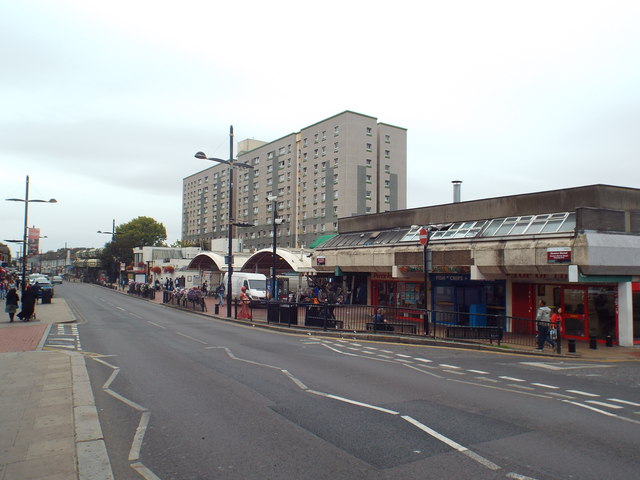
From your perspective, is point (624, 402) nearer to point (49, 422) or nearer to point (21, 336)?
point (49, 422)

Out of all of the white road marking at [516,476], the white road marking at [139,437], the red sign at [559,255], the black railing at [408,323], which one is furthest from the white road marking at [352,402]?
the red sign at [559,255]

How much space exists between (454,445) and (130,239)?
92.2 metres

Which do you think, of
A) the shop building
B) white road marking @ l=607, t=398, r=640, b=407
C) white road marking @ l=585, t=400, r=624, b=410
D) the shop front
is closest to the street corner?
the shop building

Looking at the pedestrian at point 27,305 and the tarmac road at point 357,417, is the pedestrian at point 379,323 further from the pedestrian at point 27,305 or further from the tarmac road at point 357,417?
the pedestrian at point 27,305

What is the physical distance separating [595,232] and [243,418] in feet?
52.1

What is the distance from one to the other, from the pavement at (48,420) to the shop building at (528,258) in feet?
38.7

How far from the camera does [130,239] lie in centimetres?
9056

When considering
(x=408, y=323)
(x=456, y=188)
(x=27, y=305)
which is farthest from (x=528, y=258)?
(x=27, y=305)

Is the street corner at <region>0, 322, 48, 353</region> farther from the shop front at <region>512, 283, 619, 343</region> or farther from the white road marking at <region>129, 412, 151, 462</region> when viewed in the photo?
the shop front at <region>512, 283, 619, 343</region>

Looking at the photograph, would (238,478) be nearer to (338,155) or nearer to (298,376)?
(298,376)

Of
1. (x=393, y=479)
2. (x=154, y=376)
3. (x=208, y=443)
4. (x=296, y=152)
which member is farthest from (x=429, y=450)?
(x=296, y=152)

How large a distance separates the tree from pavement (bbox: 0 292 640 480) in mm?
74038

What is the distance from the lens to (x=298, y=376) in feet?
36.1

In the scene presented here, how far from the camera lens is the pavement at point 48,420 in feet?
18.0
